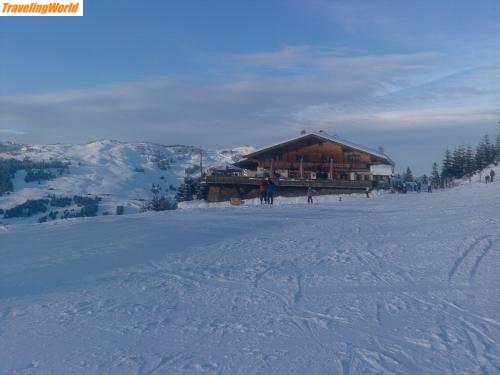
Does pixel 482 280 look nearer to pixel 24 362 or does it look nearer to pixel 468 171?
pixel 24 362

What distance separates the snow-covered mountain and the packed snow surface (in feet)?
72.6

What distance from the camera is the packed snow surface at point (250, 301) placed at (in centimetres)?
558

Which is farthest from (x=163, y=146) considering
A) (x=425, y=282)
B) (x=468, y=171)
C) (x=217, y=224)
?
(x=425, y=282)

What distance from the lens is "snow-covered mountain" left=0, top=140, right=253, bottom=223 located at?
42844 mm

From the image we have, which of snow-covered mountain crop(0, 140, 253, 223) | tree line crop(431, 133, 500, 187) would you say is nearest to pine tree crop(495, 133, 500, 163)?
tree line crop(431, 133, 500, 187)

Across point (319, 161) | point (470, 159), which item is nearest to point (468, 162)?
point (470, 159)

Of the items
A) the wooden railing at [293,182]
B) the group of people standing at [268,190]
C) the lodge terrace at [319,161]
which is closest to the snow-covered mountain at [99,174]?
the lodge terrace at [319,161]

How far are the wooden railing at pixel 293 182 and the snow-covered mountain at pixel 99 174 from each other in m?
5.11

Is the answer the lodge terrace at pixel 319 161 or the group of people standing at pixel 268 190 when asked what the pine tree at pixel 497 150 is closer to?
the lodge terrace at pixel 319 161

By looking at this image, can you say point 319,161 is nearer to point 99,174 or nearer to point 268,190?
point 268,190

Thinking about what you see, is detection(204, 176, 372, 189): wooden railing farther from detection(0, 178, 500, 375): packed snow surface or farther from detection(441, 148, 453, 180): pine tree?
detection(441, 148, 453, 180): pine tree

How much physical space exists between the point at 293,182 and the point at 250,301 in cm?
2850

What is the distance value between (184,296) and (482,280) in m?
4.75

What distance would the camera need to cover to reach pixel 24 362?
5.54m
